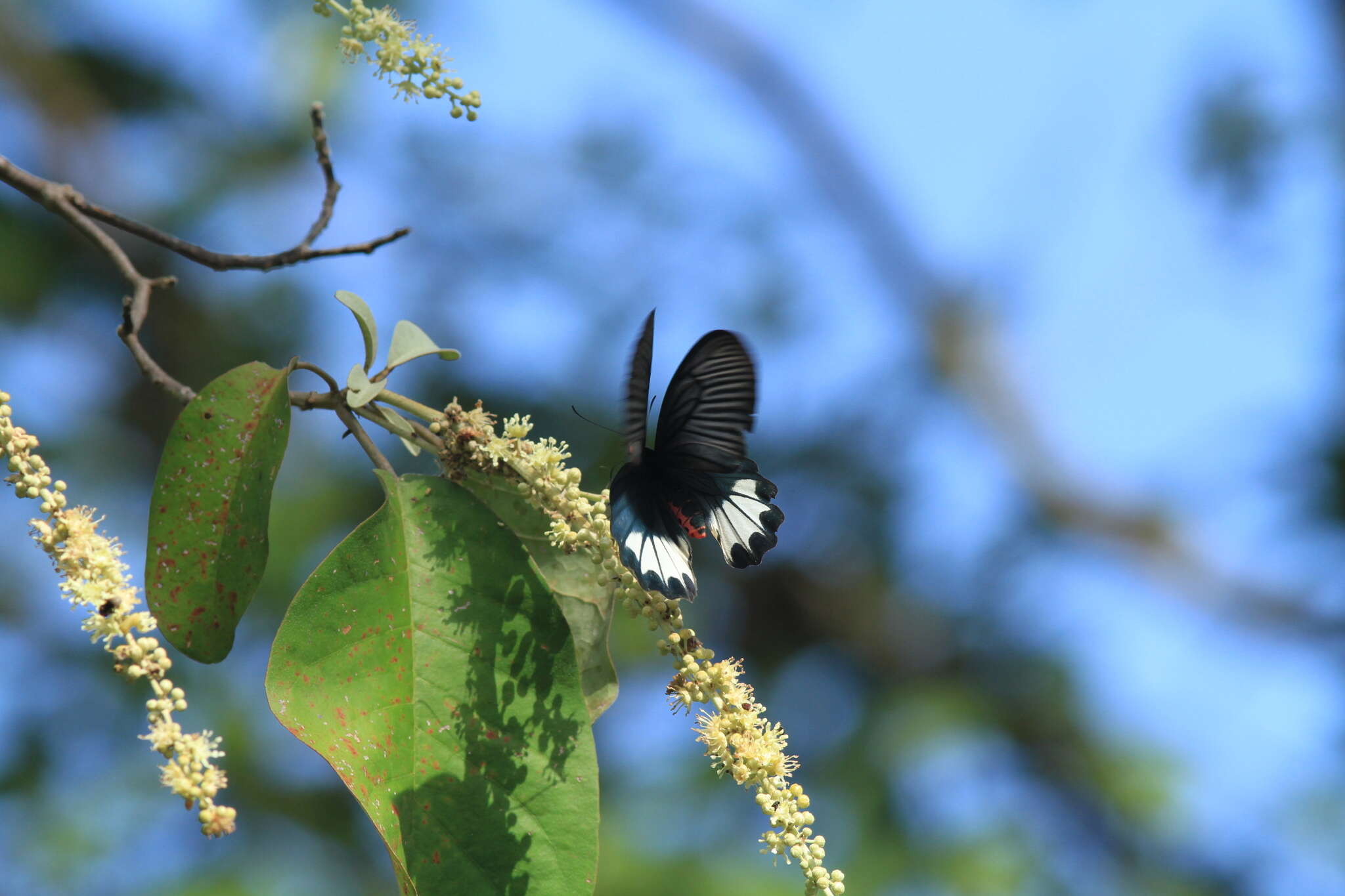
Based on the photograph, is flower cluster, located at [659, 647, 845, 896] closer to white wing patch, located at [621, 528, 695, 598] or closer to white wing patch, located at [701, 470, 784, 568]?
white wing patch, located at [621, 528, 695, 598]

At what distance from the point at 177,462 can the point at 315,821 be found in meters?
6.50

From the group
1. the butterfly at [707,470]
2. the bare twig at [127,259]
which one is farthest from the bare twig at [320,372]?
the butterfly at [707,470]

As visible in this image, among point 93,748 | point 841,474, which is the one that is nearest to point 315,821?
point 93,748

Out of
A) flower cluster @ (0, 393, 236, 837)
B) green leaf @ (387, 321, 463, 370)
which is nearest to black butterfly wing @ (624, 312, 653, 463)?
green leaf @ (387, 321, 463, 370)

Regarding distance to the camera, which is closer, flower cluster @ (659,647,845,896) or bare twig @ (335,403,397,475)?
flower cluster @ (659,647,845,896)

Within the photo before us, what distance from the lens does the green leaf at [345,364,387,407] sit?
1704mm

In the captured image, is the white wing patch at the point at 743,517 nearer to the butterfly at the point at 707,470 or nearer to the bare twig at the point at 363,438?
the butterfly at the point at 707,470

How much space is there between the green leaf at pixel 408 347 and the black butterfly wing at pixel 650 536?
41cm

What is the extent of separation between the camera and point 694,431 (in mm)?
1907

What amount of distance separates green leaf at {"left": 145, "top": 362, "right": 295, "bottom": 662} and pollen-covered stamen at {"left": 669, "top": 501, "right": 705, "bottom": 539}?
69 centimetres

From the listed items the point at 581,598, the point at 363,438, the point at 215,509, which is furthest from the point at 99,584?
the point at 581,598

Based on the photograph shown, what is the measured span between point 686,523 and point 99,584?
3.15ft

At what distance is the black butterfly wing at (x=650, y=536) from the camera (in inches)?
60.9

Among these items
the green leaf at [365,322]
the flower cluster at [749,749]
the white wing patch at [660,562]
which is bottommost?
the flower cluster at [749,749]
